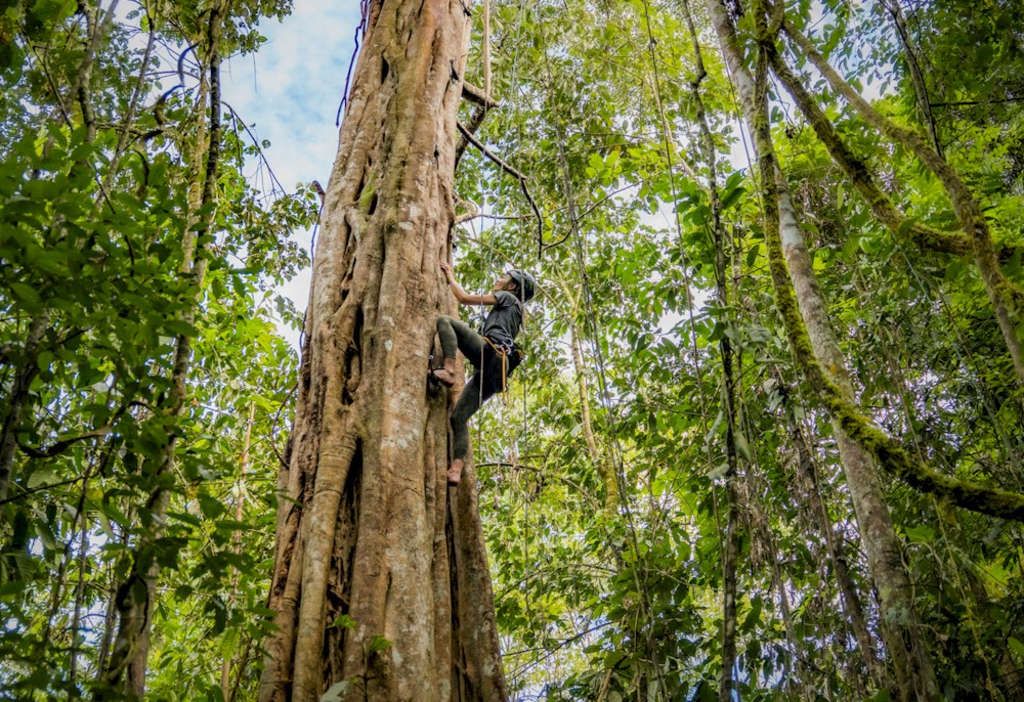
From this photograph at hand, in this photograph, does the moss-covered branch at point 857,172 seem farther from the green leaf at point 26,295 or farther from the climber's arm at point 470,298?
the green leaf at point 26,295

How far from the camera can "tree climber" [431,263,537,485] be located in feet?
11.7

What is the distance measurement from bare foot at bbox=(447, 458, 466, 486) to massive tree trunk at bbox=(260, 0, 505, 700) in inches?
1.9

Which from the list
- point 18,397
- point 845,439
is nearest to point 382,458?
point 18,397

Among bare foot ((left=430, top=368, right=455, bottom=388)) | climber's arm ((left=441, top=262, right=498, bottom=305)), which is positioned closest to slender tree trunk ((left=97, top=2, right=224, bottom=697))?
bare foot ((left=430, top=368, right=455, bottom=388))

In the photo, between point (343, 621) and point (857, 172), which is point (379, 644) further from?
point (857, 172)

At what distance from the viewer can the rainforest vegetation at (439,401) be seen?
2021 millimetres

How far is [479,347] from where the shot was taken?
4.02 meters

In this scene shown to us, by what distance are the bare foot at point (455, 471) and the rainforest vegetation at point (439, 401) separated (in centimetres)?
10

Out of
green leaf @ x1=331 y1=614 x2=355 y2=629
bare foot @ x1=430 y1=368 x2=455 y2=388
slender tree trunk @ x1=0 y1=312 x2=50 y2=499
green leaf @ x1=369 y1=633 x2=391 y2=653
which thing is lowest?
green leaf @ x1=369 y1=633 x2=391 y2=653

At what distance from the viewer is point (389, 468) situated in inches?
116

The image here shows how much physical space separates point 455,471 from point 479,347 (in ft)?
2.79

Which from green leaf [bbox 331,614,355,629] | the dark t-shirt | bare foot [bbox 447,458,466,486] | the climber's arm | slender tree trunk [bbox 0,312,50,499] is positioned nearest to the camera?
slender tree trunk [bbox 0,312,50,499]

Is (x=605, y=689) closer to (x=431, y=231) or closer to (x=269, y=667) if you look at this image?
(x=269, y=667)

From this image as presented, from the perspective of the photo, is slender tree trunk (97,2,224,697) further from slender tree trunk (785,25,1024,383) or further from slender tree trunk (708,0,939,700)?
slender tree trunk (785,25,1024,383)
